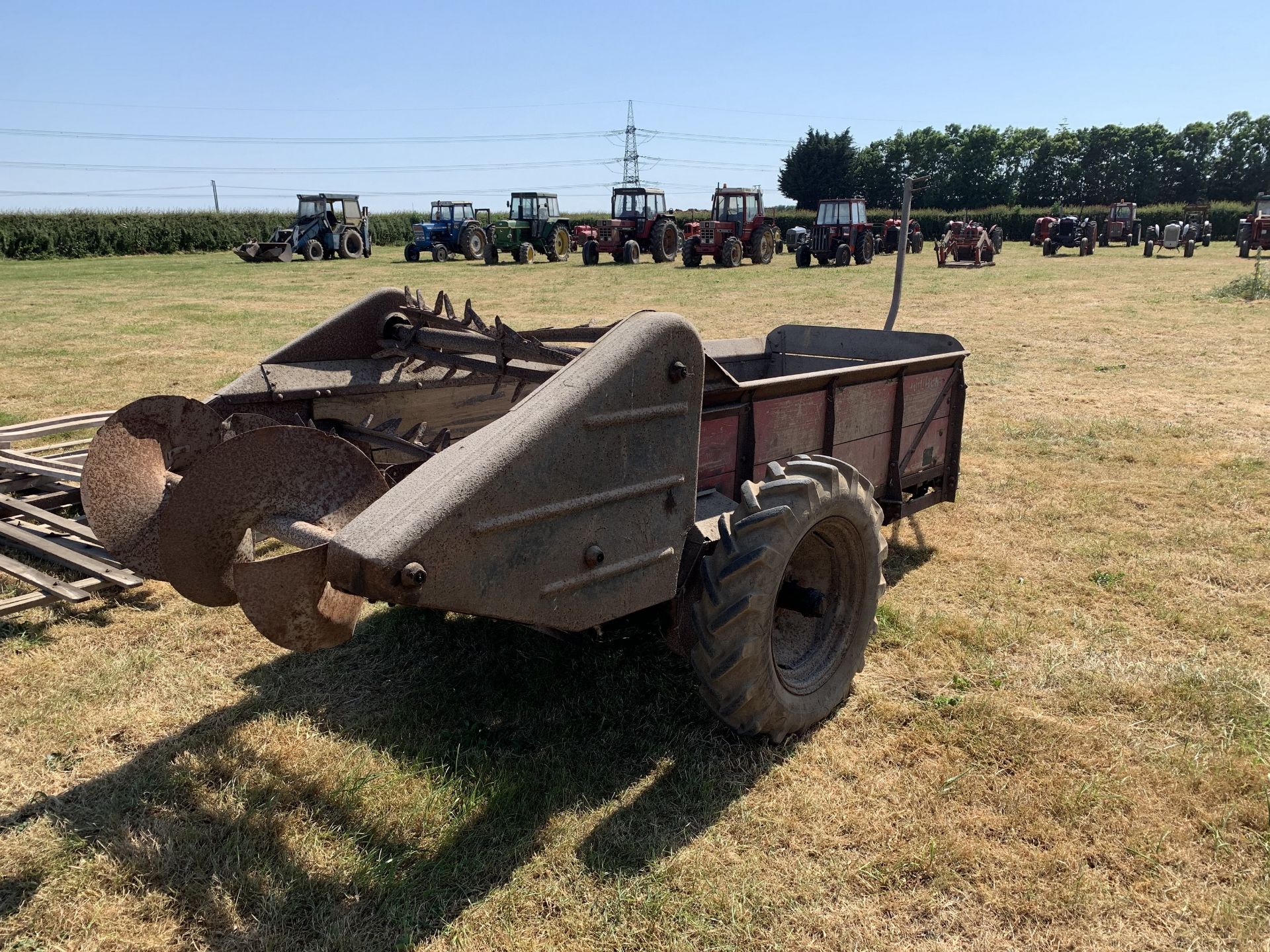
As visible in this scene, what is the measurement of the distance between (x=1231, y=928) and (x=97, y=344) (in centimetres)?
1414

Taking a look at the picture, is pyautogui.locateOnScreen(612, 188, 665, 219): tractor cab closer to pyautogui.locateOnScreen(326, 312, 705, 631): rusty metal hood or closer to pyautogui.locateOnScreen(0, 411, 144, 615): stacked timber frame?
pyautogui.locateOnScreen(0, 411, 144, 615): stacked timber frame

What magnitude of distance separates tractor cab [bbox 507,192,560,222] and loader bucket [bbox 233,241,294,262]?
305 inches

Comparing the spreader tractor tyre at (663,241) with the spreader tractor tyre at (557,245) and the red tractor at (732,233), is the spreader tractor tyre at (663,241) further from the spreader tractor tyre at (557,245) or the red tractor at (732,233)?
the spreader tractor tyre at (557,245)

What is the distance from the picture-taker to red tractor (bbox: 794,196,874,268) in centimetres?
2716

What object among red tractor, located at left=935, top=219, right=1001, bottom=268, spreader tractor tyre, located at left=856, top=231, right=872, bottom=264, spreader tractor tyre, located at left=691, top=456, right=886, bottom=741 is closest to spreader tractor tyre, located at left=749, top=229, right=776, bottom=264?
spreader tractor tyre, located at left=856, top=231, right=872, bottom=264

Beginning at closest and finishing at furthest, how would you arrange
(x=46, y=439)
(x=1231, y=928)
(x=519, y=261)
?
(x=1231, y=928), (x=46, y=439), (x=519, y=261)

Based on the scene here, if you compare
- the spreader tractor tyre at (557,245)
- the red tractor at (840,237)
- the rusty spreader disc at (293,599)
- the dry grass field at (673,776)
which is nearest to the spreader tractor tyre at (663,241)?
the spreader tractor tyre at (557,245)

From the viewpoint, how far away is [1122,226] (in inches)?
1451

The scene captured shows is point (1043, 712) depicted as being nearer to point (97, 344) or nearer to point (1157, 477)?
point (1157, 477)

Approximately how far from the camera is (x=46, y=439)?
24.8ft

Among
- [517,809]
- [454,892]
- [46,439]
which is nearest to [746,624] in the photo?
[517,809]

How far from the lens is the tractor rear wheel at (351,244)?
105 ft

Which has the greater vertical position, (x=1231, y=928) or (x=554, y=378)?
(x=554, y=378)

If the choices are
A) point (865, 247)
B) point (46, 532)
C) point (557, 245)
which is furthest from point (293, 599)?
point (557, 245)
